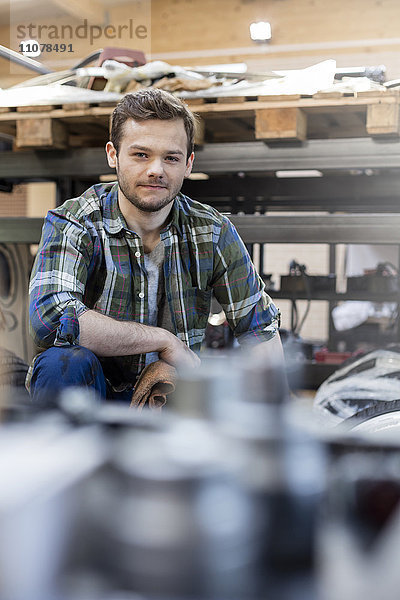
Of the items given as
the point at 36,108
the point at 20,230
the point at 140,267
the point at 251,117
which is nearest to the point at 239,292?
the point at 140,267

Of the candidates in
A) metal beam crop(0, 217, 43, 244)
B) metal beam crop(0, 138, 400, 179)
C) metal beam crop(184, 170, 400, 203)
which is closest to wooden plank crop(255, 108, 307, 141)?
metal beam crop(0, 138, 400, 179)

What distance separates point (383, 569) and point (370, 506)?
102mm

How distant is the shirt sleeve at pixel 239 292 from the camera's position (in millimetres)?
2312

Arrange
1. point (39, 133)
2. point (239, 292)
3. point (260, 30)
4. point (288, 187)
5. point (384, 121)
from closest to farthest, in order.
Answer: point (239, 292), point (384, 121), point (39, 133), point (288, 187), point (260, 30)

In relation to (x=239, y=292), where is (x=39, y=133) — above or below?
above

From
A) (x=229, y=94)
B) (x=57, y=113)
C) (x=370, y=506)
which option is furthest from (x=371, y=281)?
(x=370, y=506)

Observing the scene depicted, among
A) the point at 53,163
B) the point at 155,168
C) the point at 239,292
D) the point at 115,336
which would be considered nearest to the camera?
the point at 115,336

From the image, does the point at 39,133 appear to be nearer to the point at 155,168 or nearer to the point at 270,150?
the point at 155,168

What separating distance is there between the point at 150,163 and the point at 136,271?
360 mm

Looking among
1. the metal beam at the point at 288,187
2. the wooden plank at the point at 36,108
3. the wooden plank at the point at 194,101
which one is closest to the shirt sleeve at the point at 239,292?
the wooden plank at the point at 194,101

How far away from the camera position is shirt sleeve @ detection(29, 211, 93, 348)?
201 centimetres

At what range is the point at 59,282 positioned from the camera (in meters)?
→ 2.06

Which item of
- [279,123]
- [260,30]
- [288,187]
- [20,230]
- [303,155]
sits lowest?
[20,230]

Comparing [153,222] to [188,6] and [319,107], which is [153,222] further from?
[188,6]
